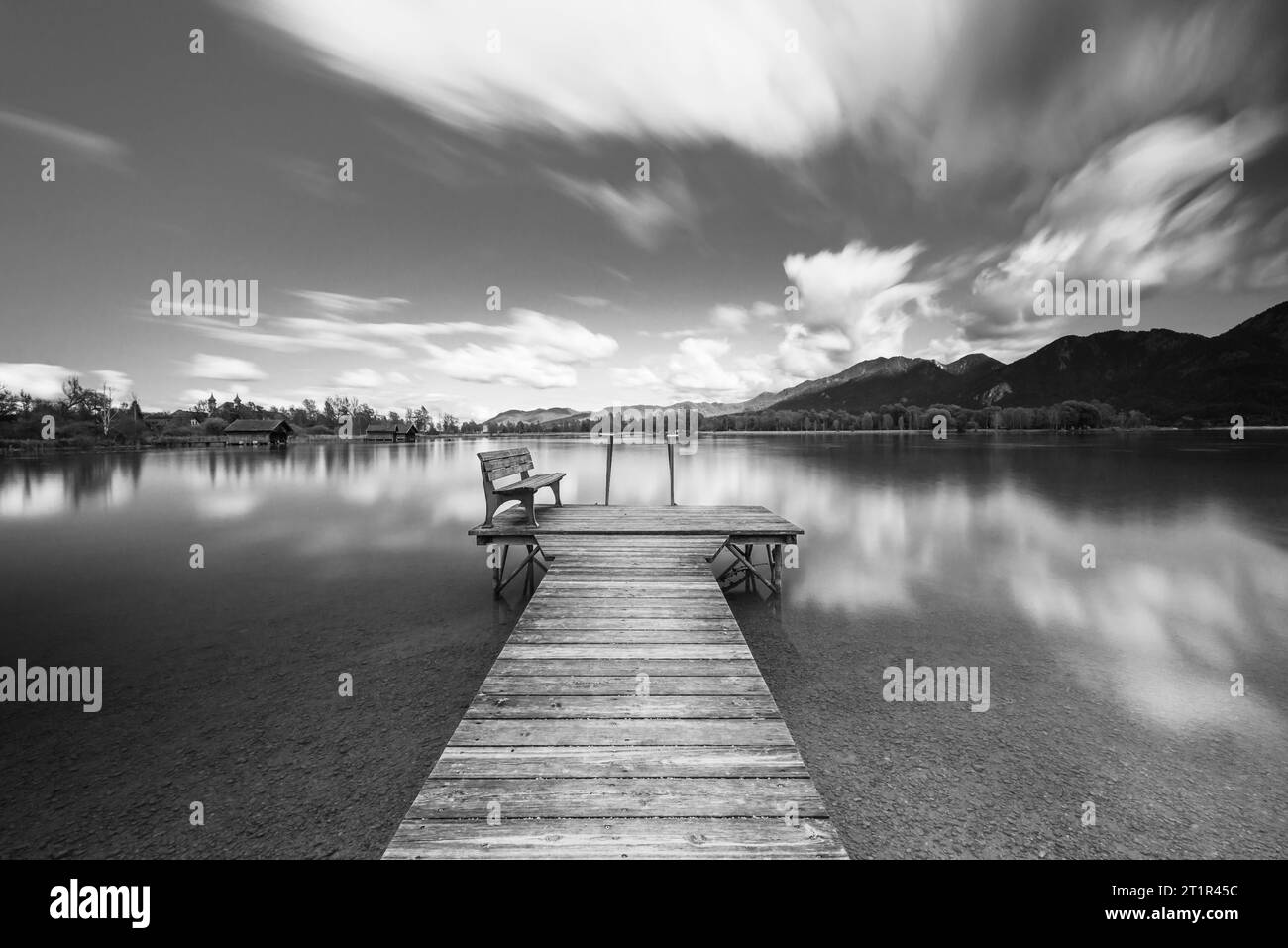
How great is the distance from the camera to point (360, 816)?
394 cm

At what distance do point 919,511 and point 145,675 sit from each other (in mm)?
22441

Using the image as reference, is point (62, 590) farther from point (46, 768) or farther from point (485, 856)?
point (485, 856)

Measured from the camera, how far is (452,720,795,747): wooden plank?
10.8ft

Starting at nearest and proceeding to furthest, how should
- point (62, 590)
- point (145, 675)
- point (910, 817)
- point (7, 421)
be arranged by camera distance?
point (910, 817)
point (145, 675)
point (62, 590)
point (7, 421)

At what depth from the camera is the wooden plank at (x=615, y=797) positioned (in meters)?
2.62

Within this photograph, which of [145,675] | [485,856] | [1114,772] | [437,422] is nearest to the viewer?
[485,856]


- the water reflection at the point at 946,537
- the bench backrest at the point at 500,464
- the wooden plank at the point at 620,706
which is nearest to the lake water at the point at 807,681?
the water reflection at the point at 946,537

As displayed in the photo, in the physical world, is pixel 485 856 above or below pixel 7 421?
below

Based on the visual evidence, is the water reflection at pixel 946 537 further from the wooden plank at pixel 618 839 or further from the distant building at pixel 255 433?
the distant building at pixel 255 433

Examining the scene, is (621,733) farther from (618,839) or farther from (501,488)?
(501,488)

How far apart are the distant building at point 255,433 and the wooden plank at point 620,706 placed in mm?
109223

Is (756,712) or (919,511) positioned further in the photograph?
(919,511)

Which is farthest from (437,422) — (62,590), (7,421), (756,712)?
(756,712)
